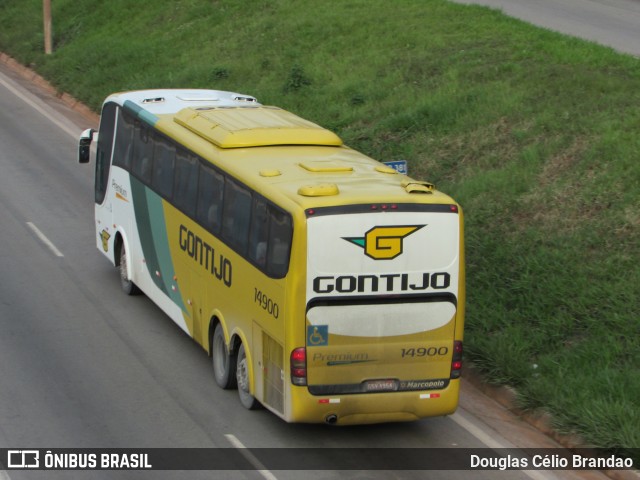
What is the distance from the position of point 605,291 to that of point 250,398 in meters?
4.82

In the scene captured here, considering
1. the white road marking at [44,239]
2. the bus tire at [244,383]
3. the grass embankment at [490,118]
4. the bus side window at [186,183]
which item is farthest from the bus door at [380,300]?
the white road marking at [44,239]

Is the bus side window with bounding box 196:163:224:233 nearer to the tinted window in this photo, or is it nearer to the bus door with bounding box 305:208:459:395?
the bus door with bounding box 305:208:459:395

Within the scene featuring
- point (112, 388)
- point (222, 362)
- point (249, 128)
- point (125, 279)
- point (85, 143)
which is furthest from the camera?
point (85, 143)

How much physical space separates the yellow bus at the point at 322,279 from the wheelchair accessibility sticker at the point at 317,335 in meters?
0.01

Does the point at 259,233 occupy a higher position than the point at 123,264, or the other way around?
the point at 259,233

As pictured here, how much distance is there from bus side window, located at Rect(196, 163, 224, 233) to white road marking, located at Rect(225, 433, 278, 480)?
261 cm

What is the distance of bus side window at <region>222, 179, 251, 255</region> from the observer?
13.3 metres

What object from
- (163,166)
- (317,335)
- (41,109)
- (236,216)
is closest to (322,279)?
(317,335)

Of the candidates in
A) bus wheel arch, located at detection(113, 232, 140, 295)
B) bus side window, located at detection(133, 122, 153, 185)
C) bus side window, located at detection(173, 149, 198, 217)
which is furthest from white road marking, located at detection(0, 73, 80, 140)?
bus side window, located at detection(173, 149, 198, 217)

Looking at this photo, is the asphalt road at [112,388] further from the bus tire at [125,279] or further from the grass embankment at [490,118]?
the grass embankment at [490,118]

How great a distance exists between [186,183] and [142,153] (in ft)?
6.39

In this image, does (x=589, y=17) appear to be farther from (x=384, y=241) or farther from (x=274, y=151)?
(x=384, y=241)

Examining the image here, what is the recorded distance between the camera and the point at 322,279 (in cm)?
1202

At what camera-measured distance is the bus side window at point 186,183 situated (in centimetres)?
1494
